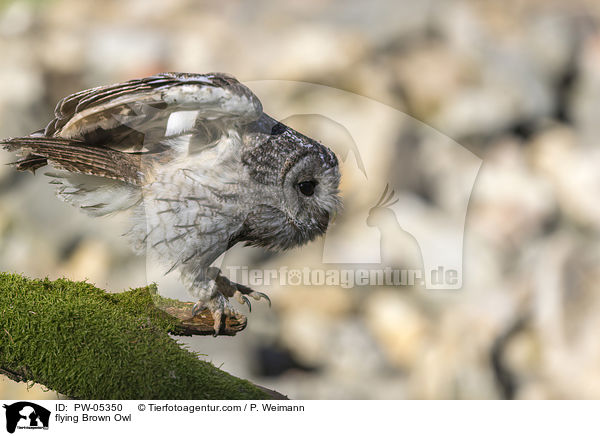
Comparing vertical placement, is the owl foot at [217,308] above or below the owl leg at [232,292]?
below

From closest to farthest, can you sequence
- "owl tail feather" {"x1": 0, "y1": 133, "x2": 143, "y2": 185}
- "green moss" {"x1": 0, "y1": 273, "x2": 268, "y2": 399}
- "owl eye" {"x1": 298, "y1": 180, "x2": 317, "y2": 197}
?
"green moss" {"x1": 0, "y1": 273, "x2": 268, "y2": 399}
"owl tail feather" {"x1": 0, "y1": 133, "x2": 143, "y2": 185}
"owl eye" {"x1": 298, "y1": 180, "x2": 317, "y2": 197}

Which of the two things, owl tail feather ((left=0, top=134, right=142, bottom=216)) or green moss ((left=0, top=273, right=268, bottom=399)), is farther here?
owl tail feather ((left=0, top=134, right=142, bottom=216))

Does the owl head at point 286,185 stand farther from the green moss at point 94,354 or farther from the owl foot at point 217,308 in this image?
the green moss at point 94,354

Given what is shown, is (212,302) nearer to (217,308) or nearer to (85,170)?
(217,308)

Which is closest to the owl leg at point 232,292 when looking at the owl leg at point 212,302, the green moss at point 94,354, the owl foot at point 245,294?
the owl foot at point 245,294

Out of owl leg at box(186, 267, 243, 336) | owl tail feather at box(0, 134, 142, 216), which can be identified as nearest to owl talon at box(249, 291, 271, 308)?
Result: owl leg at box(186, 267, 243, 336)

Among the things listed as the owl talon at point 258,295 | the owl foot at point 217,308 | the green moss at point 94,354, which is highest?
the owl talon at point 258,295

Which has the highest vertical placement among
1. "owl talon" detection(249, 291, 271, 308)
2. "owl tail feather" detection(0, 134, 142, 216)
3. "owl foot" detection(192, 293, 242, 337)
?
"owl tail feather" detection(0, 134, 142, 216)

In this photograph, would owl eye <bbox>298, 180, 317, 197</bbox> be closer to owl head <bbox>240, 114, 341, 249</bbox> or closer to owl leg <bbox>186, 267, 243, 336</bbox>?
owl head <bbox>240, 114, 341, 249</bbox>

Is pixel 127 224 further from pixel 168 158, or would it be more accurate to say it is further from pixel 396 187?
pixel 396 187
